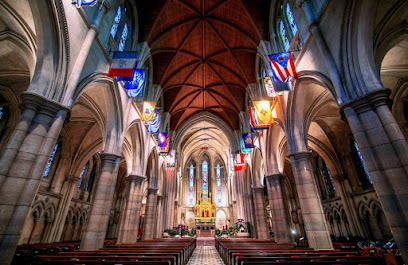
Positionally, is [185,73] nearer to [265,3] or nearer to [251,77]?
[251,77]

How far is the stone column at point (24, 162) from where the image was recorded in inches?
162

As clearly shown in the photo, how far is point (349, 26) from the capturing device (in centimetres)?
568

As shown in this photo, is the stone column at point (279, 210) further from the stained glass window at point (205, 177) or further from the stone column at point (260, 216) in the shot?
the stained glass window at point (205, 177)

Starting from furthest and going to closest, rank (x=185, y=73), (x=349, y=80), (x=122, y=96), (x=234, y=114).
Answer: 1. (x=234, y=114)
2. (x=185, y=73)
3. (x=122, y=96)
4. (x=349, y=80)

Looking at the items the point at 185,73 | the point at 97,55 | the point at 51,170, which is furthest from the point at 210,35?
the point at 51,170

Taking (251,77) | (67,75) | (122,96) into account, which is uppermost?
(251,77)

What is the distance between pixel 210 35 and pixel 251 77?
5.31 meters

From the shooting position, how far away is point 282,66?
25.9 feet

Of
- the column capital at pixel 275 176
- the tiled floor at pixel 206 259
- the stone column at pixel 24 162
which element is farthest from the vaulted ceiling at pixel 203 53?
the tiled floor at pixel 206 259

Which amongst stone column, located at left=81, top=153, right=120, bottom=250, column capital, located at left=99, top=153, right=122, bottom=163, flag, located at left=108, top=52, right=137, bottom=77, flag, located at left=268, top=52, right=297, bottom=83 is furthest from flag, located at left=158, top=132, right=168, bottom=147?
flag, located at left=268, top=52, right=297, bottom=83

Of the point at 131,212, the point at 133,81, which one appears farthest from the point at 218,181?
the point at 133,81

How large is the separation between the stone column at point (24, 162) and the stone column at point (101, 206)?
3916mm

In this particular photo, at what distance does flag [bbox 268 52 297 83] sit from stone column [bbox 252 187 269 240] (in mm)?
12031

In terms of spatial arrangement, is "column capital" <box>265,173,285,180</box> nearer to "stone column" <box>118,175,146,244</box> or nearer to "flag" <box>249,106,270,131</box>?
"flag" <box>249,106,270,131</box>
